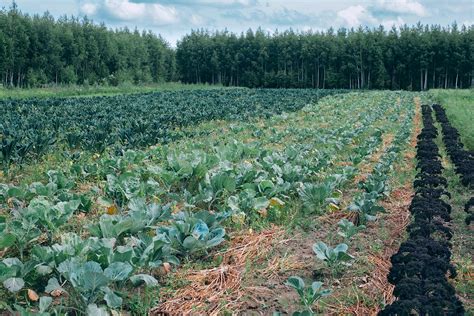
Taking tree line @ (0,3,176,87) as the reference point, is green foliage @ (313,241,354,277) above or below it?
below

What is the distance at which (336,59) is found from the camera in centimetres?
5944

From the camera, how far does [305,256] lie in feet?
13.6

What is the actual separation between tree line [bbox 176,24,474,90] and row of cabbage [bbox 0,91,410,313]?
52.4 m

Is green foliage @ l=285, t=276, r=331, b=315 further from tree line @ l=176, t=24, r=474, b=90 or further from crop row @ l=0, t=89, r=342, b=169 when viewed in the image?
tree line @ l=176, t=24, r=474, b=90

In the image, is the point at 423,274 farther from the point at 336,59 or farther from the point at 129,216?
the point at 336,59

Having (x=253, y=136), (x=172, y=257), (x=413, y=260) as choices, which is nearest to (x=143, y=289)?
(x=172, y=257)

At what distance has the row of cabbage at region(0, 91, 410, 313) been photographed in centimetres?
319

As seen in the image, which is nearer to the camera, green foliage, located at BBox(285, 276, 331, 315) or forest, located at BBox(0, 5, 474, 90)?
green foliage, located at BBox(285, 276, 331, 315)

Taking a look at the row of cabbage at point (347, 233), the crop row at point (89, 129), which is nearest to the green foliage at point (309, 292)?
the row of cabbage at point (347, 233)

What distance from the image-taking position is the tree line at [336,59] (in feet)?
181

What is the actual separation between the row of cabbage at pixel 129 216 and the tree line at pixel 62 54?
3803 cm

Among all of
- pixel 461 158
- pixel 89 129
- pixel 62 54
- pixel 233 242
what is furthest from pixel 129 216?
pixel 62 54

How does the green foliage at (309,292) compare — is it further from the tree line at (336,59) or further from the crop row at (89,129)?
the tree line at (336,59)

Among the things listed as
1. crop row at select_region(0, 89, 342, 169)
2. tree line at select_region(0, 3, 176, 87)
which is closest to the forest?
tree line at select_region(0, 3, 176, 87)
